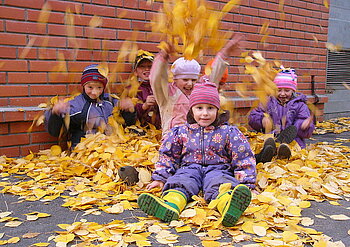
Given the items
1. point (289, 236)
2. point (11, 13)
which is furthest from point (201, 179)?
point (11, 13)

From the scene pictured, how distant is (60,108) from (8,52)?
77 centimetres

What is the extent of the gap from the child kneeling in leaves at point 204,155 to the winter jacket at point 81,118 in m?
1.43

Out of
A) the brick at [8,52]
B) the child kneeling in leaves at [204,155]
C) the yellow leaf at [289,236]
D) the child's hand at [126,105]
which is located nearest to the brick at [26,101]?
the brick at [8,52]

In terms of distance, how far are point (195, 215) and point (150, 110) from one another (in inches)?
93.4

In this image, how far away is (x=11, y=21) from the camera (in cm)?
411

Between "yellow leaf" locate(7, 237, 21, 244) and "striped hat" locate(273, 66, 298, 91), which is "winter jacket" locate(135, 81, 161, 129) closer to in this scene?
"striped hat" locate(273, 66, 298, 91)

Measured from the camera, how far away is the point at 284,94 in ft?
16.2

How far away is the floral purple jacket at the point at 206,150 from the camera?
3.09 meters

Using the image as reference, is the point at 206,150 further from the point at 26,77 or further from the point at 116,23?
the point at 116,23

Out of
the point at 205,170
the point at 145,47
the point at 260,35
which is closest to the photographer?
the point at 205,170

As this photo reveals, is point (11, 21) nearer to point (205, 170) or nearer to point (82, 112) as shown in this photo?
point (82, 112)

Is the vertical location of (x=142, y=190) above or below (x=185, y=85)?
below

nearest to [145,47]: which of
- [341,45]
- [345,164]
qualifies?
[345,164]

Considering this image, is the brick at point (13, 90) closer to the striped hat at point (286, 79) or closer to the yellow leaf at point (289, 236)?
the striped hat at point (286, 79)
